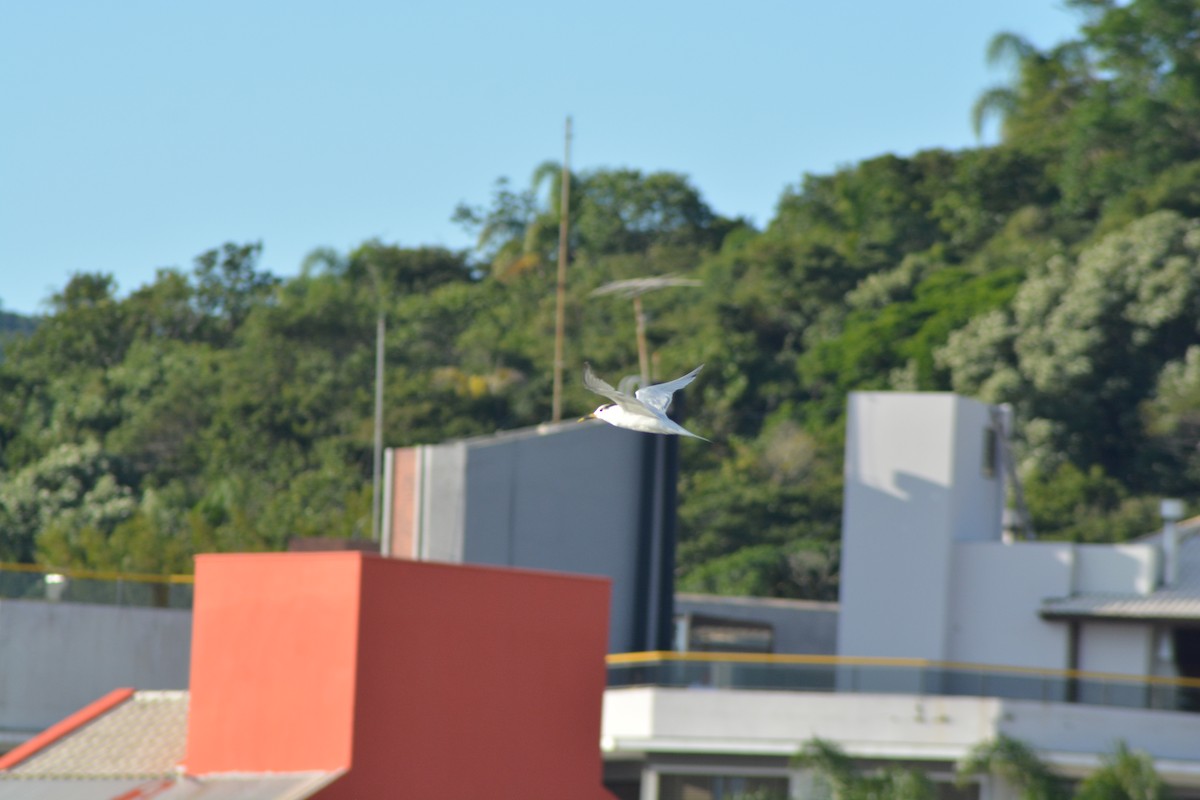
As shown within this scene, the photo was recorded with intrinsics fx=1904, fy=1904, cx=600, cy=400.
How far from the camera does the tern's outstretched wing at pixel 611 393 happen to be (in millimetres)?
11773

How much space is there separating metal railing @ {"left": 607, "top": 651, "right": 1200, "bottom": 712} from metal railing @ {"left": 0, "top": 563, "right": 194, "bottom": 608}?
42.4 feet

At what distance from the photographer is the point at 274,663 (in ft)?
80.6

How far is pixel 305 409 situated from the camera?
61031mm

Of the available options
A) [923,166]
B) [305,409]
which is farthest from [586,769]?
[923,166]

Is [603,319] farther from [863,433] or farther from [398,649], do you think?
[398,649]

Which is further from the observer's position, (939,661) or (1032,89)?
(1032,89)

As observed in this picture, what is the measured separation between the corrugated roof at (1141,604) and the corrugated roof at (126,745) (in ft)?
44.1

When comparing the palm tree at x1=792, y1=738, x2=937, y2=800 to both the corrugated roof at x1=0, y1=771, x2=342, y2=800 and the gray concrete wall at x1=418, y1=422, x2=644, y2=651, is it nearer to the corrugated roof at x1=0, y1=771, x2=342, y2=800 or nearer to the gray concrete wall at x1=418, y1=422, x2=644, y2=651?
the corrugated roof at x1=0, y1=771, x2=342, y2=800

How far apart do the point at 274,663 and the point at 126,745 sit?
398 centimetres

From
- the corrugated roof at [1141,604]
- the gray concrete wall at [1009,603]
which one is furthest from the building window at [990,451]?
the corrugated roof at [1141,604]

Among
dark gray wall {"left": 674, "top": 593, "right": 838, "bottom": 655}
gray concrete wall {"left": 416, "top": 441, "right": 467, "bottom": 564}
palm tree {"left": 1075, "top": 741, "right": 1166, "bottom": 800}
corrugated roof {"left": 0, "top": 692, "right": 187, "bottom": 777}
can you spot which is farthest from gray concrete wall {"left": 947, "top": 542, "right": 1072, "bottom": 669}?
corrugated roof {"left": 0, "top": 692, "right": 187, "bottom": 777}

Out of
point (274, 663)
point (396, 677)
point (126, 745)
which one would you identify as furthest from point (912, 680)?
point (126, 745)

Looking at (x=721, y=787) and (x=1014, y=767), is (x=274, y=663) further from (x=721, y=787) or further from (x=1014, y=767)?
(x=1014, y=767)

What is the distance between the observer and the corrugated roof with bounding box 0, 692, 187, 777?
26.1 m
